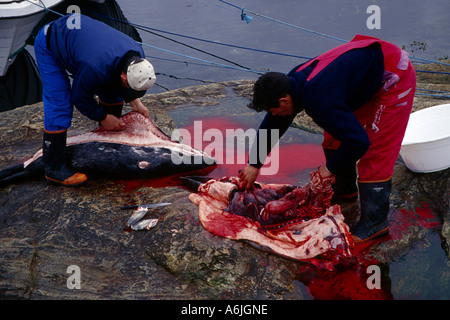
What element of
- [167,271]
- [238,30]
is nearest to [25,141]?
[167,271]

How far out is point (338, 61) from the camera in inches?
133

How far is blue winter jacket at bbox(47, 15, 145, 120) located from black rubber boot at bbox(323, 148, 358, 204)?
2447 millimetres

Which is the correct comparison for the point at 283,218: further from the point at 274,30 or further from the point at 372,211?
the point at 274,30

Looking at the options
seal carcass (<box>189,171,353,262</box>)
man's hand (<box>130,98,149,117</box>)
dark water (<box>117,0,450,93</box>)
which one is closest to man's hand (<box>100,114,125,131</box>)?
man's hand (<box>130,98,149,117</box>)

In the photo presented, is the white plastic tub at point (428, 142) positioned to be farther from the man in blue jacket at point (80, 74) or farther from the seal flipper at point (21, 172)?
the seal flipper at point (21, 172)

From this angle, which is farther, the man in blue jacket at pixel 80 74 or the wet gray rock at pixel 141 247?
the man in blue jacket at pixel 80 74

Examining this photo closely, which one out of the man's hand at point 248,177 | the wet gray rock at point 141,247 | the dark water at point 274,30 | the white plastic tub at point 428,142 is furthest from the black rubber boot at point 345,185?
the dark water at point 274,30

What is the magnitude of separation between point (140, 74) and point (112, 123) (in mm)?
1046

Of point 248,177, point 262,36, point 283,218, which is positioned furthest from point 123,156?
point 262,36

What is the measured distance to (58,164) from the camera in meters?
4.95

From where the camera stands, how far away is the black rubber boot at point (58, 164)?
488 cm
